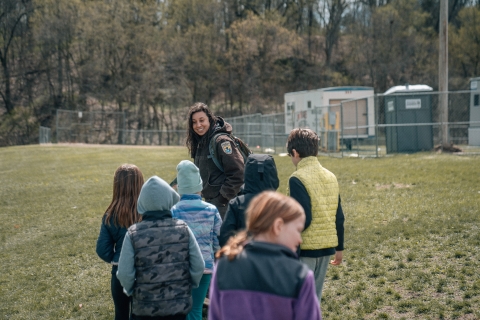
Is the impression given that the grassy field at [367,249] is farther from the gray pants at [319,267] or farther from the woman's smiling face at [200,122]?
the woman's smiling face at [200,122]

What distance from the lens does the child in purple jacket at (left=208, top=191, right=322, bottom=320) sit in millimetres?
2418

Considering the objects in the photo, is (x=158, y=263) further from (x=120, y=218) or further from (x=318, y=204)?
(x=318, y=204)

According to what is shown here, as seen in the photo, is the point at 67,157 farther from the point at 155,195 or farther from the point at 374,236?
the point at 155,195

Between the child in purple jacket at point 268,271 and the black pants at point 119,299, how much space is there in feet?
6.61

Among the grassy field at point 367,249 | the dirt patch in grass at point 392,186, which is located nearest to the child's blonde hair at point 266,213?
the grassy field at point 367,249

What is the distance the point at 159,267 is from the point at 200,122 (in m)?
2.04

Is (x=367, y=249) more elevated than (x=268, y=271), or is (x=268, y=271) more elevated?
(x=268, y=271)

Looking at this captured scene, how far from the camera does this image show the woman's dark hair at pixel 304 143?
4.35 meters

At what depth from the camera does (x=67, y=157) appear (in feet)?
96.7

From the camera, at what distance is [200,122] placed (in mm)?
5441

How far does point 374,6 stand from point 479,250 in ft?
178

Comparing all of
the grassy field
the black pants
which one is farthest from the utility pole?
the black pants

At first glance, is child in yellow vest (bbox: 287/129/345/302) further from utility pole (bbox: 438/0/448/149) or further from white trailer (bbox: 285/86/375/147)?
white trailer (bbox: 285/86/375/147)

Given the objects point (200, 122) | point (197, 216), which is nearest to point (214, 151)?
point (200, 122)
